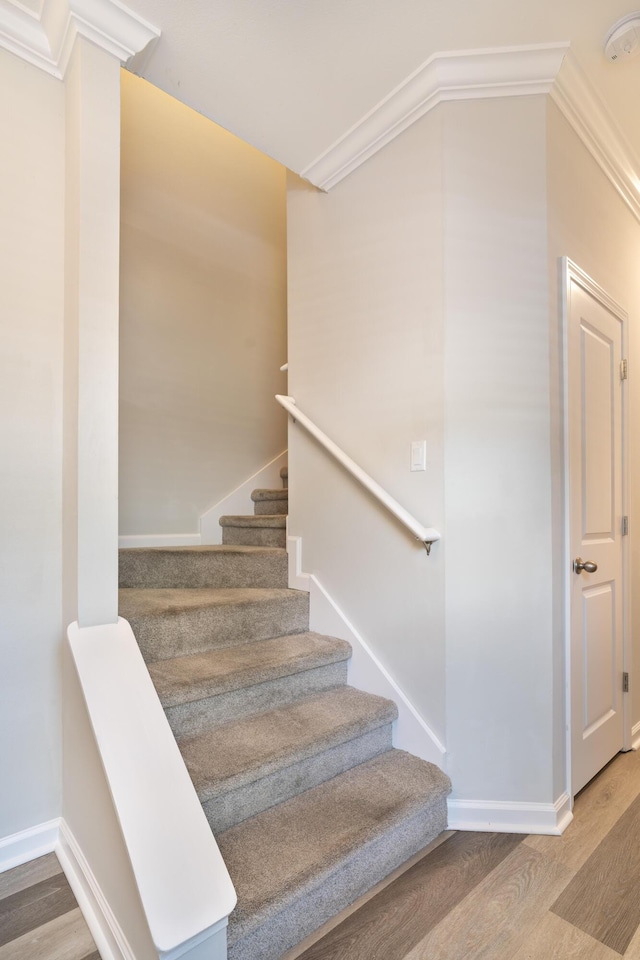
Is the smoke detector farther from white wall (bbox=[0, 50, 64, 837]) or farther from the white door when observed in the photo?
white wall (bbox=[0, 50, 64, 837])

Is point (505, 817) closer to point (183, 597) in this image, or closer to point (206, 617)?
point (206, 617)

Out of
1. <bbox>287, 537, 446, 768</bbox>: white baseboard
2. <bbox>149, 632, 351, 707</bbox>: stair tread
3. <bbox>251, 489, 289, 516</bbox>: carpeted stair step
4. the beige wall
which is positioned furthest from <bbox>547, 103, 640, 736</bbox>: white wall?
the beige wall

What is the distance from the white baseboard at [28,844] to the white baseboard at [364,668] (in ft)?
3.72

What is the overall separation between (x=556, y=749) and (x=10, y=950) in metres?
1.69

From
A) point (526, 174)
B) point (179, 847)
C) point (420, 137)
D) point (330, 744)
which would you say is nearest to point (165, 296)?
point (420, 137)

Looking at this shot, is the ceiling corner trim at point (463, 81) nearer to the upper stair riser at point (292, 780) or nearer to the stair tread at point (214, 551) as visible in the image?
the stair tread at point (214, 551)

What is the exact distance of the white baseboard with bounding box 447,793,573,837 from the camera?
5.69 feet

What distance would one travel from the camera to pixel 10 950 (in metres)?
1.27

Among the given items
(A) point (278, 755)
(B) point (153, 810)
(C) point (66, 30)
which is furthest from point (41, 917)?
(C) point (66, 30)

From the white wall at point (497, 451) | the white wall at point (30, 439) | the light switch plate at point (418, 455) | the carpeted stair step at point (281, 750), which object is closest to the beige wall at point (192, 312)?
the white wall at point (30, 439)

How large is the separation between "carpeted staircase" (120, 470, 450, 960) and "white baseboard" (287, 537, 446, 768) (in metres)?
0.04

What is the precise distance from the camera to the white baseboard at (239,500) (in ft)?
10.1

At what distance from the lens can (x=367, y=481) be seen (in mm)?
1958

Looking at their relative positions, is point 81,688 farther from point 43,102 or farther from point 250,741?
point 43,102
